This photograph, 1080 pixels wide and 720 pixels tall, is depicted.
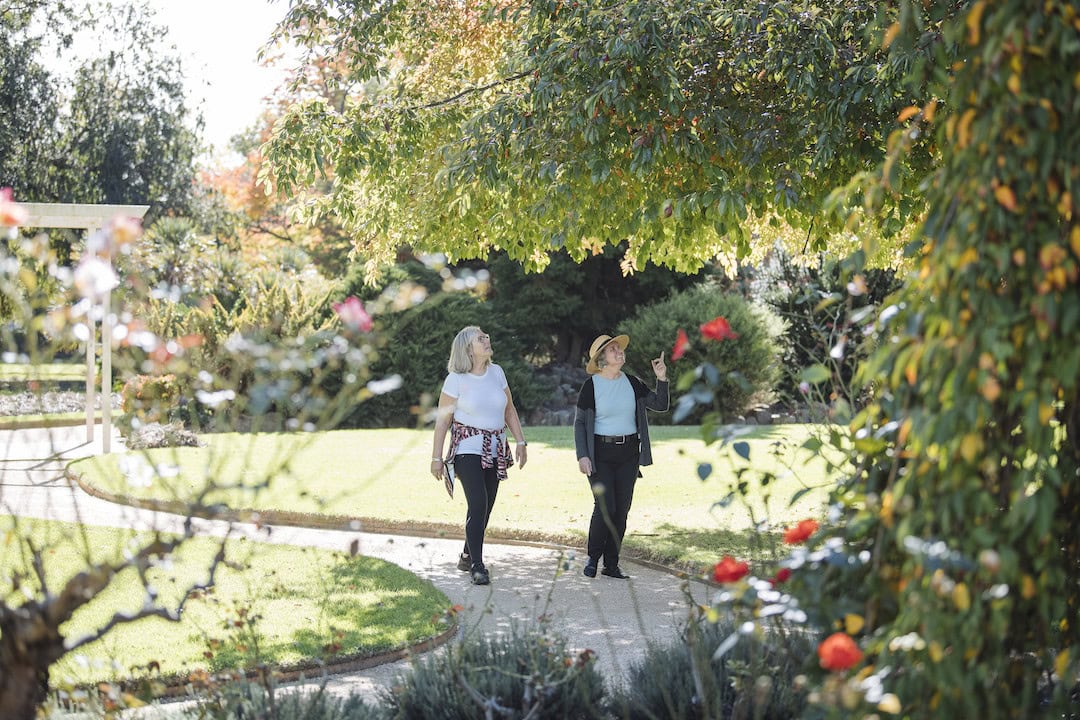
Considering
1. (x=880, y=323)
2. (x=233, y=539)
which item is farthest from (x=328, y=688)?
(x=233, y=539)

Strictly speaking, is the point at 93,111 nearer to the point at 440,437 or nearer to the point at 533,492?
the point at 533,492

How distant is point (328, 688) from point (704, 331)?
2618mm

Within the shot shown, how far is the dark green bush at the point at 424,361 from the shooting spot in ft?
66.2

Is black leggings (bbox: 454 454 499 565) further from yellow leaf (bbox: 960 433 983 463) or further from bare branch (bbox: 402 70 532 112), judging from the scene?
yellow leaf (bbox: 960 433 983 463)

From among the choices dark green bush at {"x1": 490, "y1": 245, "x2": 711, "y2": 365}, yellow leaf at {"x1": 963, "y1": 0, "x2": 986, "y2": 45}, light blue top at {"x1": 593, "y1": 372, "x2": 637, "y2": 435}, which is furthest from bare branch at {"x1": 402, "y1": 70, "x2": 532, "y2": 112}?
dark green bush at {"x1": 490, "y1": 245, "x2": 711, "y2": 365}

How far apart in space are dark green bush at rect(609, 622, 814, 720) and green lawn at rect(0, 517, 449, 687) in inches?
41.5

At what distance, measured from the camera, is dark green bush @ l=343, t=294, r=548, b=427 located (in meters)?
20.2

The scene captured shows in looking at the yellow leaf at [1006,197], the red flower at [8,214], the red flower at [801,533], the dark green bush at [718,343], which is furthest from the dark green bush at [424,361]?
the yellow leaf at [1006,197]

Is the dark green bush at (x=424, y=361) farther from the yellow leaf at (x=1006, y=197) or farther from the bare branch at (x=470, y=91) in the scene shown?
the yellow leaf at (x=1006, y=197)

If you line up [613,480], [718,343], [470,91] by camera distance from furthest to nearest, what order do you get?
[718,343]
[470,91]
[613,480]

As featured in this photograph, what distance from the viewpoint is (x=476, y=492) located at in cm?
727

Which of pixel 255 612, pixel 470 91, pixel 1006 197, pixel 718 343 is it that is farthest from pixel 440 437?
pixel 718 343

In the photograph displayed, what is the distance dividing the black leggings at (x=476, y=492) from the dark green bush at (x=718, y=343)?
13.1 meters

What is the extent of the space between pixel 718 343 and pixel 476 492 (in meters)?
13.9
